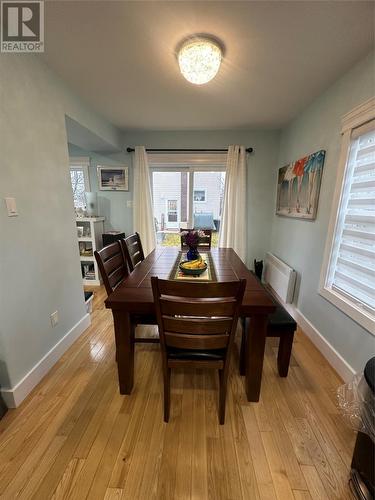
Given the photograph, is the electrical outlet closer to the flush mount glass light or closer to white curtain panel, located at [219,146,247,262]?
the flush mount glass light

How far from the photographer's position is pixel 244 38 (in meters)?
1.34

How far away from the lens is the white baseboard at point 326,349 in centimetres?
158

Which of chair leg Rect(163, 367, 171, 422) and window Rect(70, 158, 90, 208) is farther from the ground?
window Rect(70, 158, 90, 208)

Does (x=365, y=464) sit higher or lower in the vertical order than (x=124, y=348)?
lower

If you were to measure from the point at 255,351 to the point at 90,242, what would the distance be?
9.62 feet

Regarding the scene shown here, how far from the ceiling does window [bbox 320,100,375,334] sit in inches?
20.7

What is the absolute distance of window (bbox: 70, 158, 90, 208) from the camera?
3.35 metres

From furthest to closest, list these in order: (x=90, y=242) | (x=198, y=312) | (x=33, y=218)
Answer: (x=90, y=242) → (x=33, y=218) → (x=198, y=312)

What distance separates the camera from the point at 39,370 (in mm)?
1567

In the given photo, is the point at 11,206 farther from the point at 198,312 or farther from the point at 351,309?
the point at 351,309

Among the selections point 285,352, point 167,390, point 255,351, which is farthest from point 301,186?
point 167,390

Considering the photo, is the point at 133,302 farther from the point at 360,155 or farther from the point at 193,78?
the point at 360,155

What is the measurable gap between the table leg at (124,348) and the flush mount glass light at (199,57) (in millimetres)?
1651

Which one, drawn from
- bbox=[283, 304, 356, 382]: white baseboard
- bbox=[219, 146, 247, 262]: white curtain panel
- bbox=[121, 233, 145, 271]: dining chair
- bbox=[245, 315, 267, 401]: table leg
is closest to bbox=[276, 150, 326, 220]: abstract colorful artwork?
bbox=[219, 146, 247, 262]: white curtain panel
